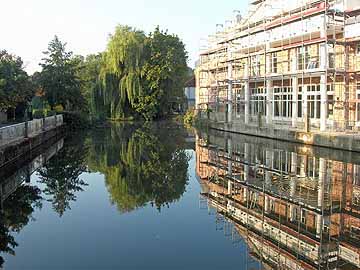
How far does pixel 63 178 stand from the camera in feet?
45.4

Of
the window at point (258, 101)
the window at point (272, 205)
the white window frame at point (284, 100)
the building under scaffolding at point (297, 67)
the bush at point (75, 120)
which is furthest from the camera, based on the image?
the bush at point (75, 120)

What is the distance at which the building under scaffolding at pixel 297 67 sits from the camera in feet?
79.1

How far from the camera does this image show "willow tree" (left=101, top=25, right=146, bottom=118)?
48.9 meters

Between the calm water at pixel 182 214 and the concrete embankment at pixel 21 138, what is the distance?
583 millimetres

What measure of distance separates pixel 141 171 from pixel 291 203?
20.5 feet

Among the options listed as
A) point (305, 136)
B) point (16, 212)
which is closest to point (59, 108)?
point (305, 136)

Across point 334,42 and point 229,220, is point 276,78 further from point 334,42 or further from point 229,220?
point 229,220

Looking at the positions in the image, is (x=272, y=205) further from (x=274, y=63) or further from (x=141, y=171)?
(x=274, y=63)

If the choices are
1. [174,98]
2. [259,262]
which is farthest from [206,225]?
[174,98]

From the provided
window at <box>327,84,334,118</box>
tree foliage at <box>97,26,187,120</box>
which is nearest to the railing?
window at <box>327,84,334,118</box>

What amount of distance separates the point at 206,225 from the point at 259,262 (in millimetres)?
2324

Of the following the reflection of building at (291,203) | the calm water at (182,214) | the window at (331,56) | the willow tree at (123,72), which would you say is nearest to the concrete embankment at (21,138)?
the calm water at (182,214)

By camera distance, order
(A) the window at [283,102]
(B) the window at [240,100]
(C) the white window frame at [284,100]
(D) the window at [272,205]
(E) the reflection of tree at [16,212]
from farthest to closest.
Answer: (B) the window at [240,100], (A) the window at [283,102], (C) the white window frame at [284,100], (D) the window at [272,205], (E) the reflection of tree at [16,212]

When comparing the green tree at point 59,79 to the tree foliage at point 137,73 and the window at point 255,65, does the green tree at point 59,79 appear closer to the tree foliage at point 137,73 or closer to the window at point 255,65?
the tree foliage at point 137,73
